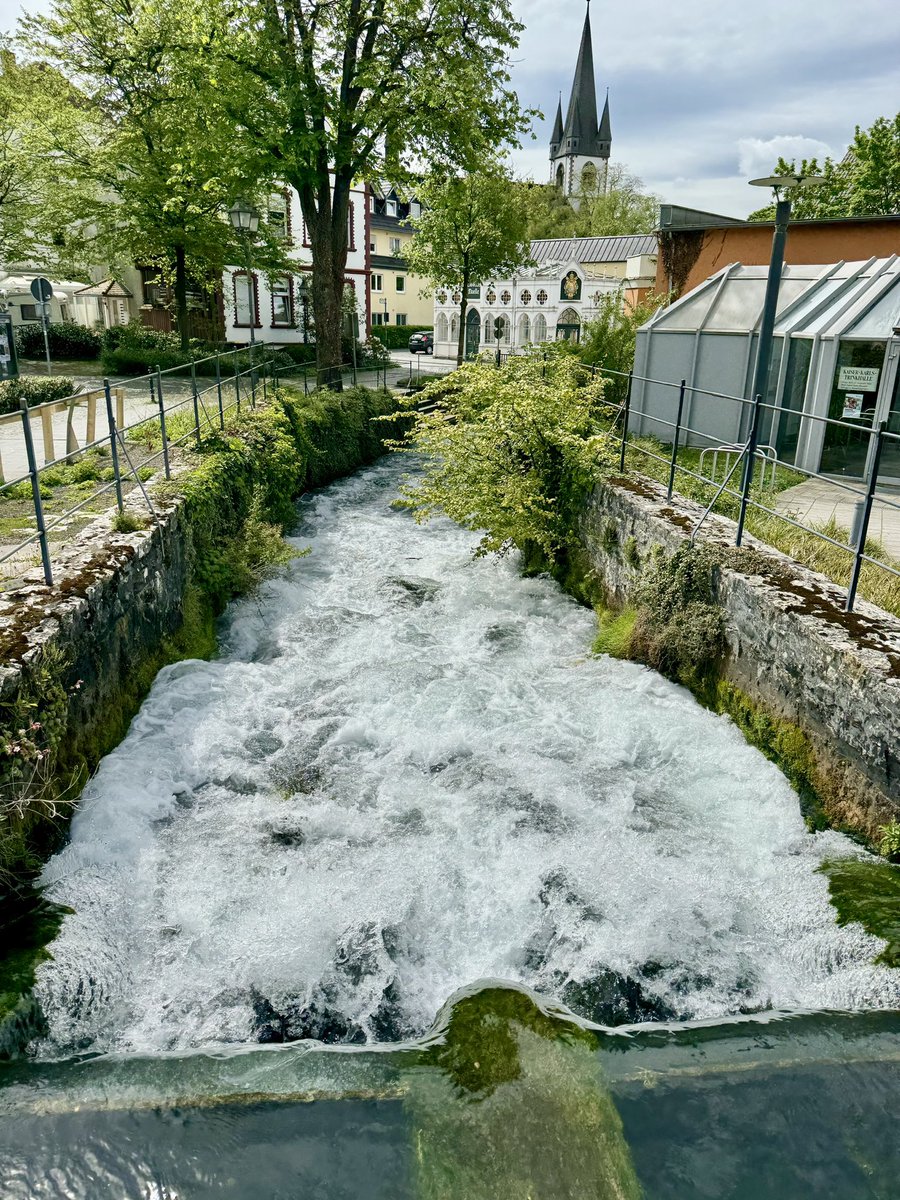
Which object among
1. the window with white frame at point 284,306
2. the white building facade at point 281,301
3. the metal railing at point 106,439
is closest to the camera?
the metal railing at point 106,439

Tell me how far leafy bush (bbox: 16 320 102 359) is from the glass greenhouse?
2203 centimetres

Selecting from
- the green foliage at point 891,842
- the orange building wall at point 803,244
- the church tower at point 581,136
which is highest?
the church tower at point 581,136

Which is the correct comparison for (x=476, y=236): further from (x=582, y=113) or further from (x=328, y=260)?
(x=582, y=113)

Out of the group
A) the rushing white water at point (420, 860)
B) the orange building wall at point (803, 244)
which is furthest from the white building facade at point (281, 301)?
the rushing white water at point (420, 860)

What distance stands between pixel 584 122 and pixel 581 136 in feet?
4.66

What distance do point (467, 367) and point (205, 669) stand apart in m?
6.61

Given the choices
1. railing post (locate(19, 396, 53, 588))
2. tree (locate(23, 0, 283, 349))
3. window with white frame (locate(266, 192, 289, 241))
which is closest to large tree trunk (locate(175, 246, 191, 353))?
tree (locate(23, 0, 283, 349))

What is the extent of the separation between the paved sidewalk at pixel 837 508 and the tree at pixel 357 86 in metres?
12.0

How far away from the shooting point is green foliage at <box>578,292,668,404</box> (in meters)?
18.7

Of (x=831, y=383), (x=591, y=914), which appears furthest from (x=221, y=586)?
(x=831, y=383)

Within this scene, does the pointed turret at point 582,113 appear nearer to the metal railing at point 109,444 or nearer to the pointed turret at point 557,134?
the pointed turret at point 557,134

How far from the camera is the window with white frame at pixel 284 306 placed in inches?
1550

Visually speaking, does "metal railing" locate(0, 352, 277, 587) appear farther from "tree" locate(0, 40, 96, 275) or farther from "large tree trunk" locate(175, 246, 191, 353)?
"tree" locate(0, 40, 96, 275)

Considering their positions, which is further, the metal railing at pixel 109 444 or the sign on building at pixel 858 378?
the sign on building at pixel 858 378
